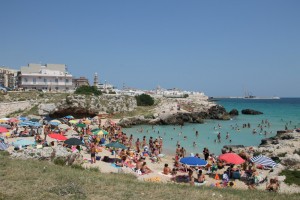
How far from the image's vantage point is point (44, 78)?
6719cm

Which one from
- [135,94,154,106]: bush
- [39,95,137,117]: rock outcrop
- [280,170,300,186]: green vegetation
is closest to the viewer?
[280,170,300,186]: green vegetation

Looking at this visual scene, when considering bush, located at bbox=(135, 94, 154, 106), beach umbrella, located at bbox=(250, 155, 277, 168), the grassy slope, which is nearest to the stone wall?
bush, located at bbox=(135, 94, 154, 106)

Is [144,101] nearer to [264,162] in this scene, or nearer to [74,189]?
[264,162]

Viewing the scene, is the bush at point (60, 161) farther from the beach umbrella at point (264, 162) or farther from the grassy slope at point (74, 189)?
the beach umbrella at point (264, 162)

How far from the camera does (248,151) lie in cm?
2331

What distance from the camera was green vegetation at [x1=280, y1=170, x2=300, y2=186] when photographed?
1386 cm

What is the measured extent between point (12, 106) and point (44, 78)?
26.7m

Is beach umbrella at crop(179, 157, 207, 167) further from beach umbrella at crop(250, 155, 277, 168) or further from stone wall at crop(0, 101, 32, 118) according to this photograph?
stone wall at crop(0, 101, 32, 118)

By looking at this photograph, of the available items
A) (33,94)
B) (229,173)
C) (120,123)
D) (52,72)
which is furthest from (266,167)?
(52,72)

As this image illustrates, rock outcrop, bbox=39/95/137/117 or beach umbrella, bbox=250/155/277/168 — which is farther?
rock outcrop, bbox=39/95/137/117

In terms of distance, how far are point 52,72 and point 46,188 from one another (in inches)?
2587

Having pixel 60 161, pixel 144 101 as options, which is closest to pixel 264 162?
pixel 60 161

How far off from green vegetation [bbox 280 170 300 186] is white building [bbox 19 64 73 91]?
202 ft

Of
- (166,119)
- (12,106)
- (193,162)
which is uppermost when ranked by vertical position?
(12,106)
